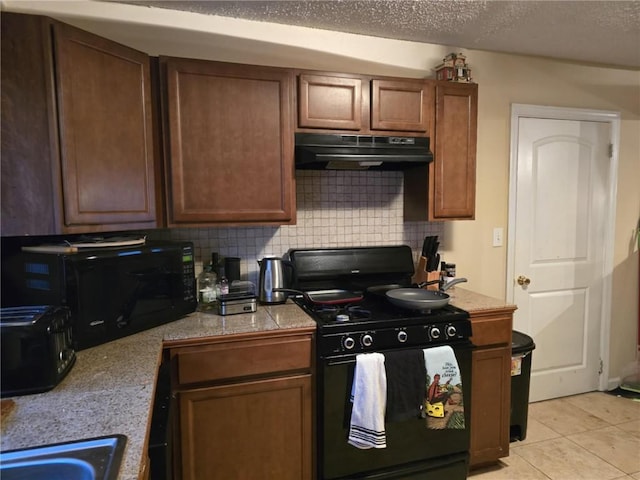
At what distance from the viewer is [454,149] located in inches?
89.5

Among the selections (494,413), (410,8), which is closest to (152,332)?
(494,413)

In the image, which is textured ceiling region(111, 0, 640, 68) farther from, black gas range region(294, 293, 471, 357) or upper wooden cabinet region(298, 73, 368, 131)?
black gas range region(294, 293, 471, 357)

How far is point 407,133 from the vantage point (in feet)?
7.17

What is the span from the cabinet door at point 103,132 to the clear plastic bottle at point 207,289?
17.0 inches

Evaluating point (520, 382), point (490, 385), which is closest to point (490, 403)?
point (490, 385)

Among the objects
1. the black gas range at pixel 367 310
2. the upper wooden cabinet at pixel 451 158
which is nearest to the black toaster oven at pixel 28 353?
the black gas range at pixel 367 310

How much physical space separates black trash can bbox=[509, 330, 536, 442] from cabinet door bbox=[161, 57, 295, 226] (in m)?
1.55

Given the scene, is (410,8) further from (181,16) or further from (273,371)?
(273,371)

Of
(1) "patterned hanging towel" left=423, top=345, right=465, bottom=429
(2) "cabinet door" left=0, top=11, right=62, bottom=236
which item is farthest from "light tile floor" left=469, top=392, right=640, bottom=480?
(2) "cabinet door" left=0, top=11, right=62, bottom=236

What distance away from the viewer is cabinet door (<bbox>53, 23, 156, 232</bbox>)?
1.42m

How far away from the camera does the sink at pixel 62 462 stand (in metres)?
0.82

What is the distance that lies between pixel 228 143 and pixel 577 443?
271 cm

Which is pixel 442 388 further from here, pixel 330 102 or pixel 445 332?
pixel 330 102

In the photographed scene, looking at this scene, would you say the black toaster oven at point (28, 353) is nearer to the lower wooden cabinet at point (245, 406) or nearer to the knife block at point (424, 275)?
the lower wooden cabinet at point (245, 406)
